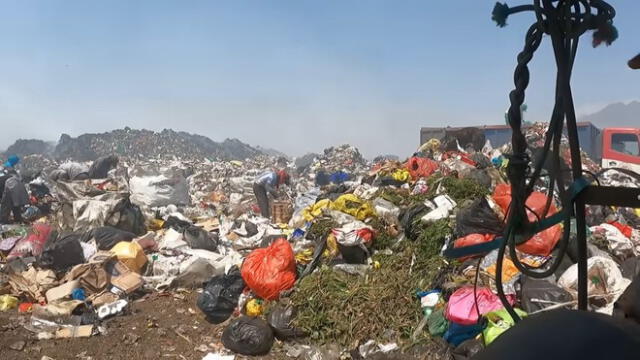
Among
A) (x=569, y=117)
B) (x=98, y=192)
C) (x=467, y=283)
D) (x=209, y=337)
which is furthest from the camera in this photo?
(x=98, y=192)

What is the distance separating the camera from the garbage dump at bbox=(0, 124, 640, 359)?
13.0ft

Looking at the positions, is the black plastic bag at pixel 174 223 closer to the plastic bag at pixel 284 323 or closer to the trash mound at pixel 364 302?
the trash mound at pixel 364 302

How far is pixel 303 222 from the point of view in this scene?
718cm

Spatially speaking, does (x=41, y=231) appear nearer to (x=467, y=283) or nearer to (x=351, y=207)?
(x=351, y=207)

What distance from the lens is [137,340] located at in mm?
4570

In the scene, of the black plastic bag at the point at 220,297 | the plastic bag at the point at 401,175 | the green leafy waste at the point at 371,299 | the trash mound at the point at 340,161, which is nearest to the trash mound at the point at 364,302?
the green leafy waste at the point at 371,299

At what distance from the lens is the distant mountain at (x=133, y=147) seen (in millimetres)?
27875

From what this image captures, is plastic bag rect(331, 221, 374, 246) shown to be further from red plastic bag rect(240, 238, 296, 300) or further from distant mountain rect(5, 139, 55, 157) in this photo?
distant mountain rect(5, 139, 55, 157)

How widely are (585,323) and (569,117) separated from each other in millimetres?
427

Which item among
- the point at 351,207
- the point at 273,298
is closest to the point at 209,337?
the point at 273,298

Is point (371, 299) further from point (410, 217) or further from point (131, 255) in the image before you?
point (131, 255)

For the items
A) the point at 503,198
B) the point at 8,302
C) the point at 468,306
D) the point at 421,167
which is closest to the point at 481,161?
the point at 421,167

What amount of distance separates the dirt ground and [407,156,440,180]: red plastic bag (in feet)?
16.7

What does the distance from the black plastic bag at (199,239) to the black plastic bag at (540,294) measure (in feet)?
15.9
